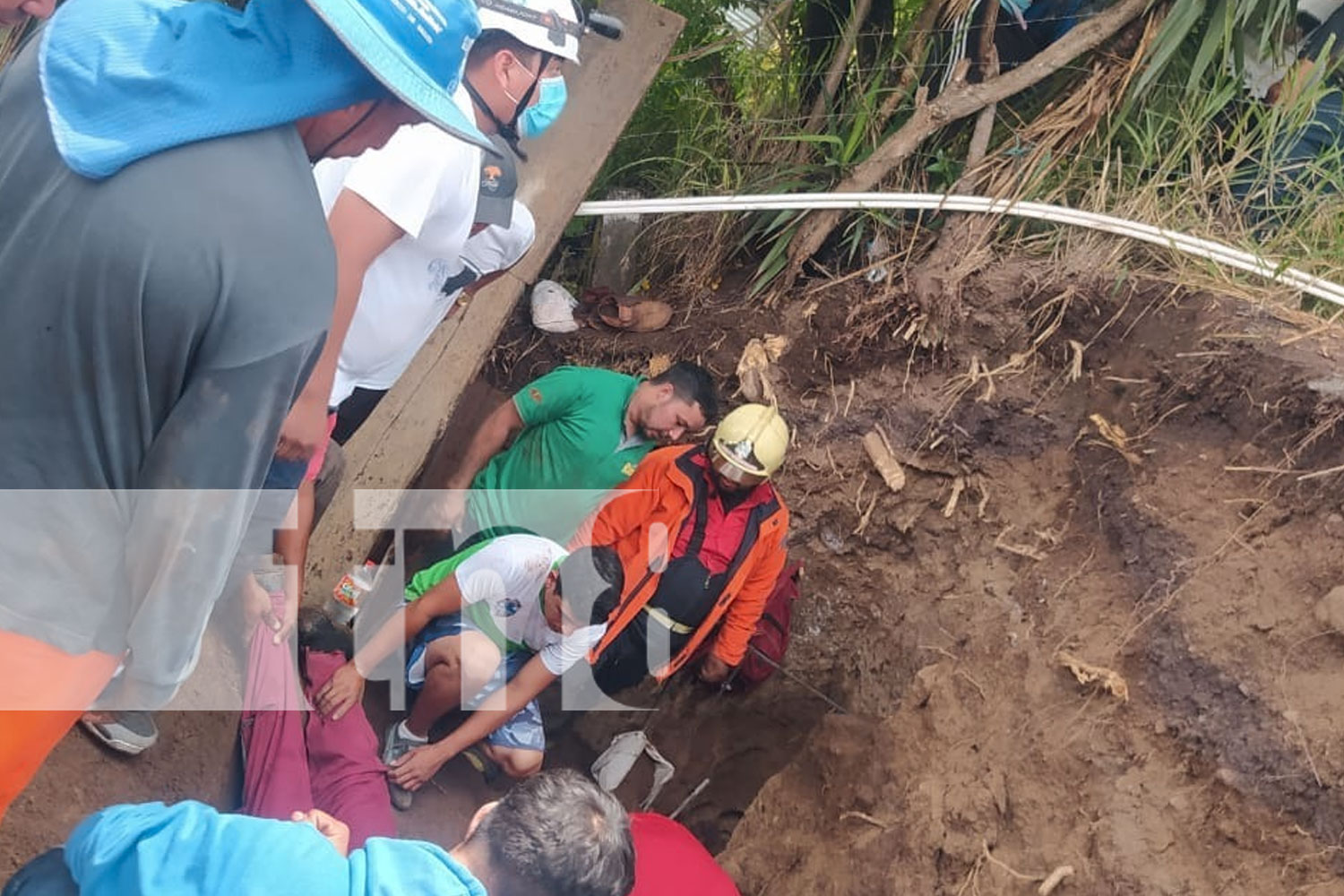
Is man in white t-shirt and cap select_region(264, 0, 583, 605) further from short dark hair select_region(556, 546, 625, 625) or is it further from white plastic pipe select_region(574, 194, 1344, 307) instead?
white plastic pipe select_region(574, 194, 1344, 307)

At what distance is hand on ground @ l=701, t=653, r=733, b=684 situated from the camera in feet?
14.6

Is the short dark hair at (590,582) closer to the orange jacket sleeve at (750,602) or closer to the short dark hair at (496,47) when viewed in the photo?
the orange jacket sleeve at (750,602)

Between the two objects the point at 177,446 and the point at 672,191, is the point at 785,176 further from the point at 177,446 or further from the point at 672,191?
the point at 177,446

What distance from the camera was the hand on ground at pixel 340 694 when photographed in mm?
3479

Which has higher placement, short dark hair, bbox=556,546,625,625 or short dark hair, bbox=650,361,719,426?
short dark hair, bbox=650,361,719,426

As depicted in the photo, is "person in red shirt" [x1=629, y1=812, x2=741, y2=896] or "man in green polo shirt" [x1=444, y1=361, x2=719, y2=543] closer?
"person in red shirt" [x1=629, y1=812, x2=741, y2=896]

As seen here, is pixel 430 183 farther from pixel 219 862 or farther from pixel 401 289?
pixel 219 862

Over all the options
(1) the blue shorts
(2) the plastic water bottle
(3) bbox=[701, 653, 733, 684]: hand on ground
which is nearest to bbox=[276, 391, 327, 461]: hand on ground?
(1) the blue shorts

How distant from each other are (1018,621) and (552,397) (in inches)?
73.0

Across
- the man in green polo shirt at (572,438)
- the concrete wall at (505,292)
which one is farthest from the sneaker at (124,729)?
the man in green polo shirt at (572,438)

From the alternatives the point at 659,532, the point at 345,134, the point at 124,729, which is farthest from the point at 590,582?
the point at 345,134

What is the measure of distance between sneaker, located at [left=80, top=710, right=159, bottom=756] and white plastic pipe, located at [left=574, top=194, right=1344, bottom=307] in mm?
2821

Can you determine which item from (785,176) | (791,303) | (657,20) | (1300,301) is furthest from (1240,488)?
(657,20)

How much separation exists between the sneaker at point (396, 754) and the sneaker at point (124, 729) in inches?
35.9
